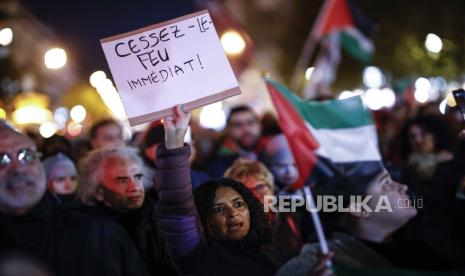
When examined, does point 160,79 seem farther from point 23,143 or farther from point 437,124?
point 437,124

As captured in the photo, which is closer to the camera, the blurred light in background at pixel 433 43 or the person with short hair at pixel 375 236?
the person with short hair at pixel 375 236

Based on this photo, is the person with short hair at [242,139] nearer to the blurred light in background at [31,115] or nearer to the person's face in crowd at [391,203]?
the person's face in crowd at [391,203]

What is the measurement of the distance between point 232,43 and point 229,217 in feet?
26.0

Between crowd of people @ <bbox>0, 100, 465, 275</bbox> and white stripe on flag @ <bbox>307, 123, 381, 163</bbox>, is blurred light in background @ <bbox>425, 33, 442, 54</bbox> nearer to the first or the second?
crowd of people @ <bbox>0, 100, 465, 275</bbox>

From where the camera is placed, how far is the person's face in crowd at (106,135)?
7332mm

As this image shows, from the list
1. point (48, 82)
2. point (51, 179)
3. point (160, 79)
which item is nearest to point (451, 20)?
point (51, 179)

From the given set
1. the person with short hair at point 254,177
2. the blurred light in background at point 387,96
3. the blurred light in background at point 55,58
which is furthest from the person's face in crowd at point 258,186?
the blurred light in background at point 387,96

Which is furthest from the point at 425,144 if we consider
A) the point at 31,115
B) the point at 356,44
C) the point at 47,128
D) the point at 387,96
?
the point at 387,96

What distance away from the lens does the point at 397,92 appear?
16.5 metres

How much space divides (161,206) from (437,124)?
16.3 feet

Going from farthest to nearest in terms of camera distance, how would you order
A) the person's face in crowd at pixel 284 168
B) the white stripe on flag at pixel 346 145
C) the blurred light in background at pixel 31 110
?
the blurred light in background at pixel 31 110 → the person's face in crowd at pixel 284 168 → the white stripe on flag at pixel 346 145

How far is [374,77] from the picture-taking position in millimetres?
26547

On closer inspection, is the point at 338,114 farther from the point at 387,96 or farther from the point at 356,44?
the point at 387,96

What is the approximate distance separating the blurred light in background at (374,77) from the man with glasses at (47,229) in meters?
23.4
